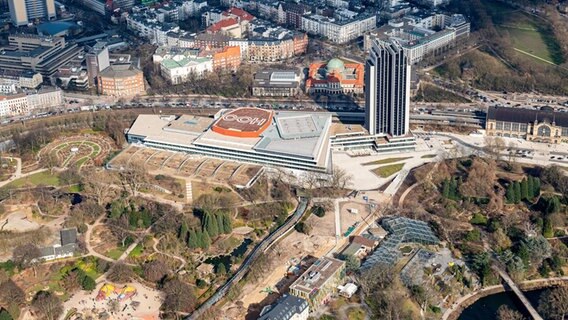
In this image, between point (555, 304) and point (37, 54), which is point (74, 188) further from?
point (555, 304)

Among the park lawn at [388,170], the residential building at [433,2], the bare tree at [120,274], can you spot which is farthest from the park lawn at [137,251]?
the residential building at [433,2]

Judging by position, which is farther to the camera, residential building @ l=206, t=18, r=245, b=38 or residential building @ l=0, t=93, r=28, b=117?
residential building @ l=206, t=18, r=245, b=38

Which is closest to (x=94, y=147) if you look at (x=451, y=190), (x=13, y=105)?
(x=13, y=105)

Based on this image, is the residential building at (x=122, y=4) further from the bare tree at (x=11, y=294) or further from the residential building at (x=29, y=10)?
the bare tree at (x=11, y=294)

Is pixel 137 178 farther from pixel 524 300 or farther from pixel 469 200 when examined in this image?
pixel 524 300

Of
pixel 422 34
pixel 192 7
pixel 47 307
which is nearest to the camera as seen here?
pixel 47 307

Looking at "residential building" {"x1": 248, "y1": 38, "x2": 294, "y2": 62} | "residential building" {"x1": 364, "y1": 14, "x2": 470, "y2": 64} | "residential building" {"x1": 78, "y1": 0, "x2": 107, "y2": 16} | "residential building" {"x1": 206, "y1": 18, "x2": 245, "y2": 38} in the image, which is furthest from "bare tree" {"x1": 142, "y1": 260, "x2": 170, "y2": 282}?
"residential building" {"x1": 78, "y1": 0, "x2": 107, "y2": 16}

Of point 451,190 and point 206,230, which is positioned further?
point 451,190

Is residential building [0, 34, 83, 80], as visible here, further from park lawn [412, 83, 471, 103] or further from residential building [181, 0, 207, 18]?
park lawn [412, 83, 471, 103]
